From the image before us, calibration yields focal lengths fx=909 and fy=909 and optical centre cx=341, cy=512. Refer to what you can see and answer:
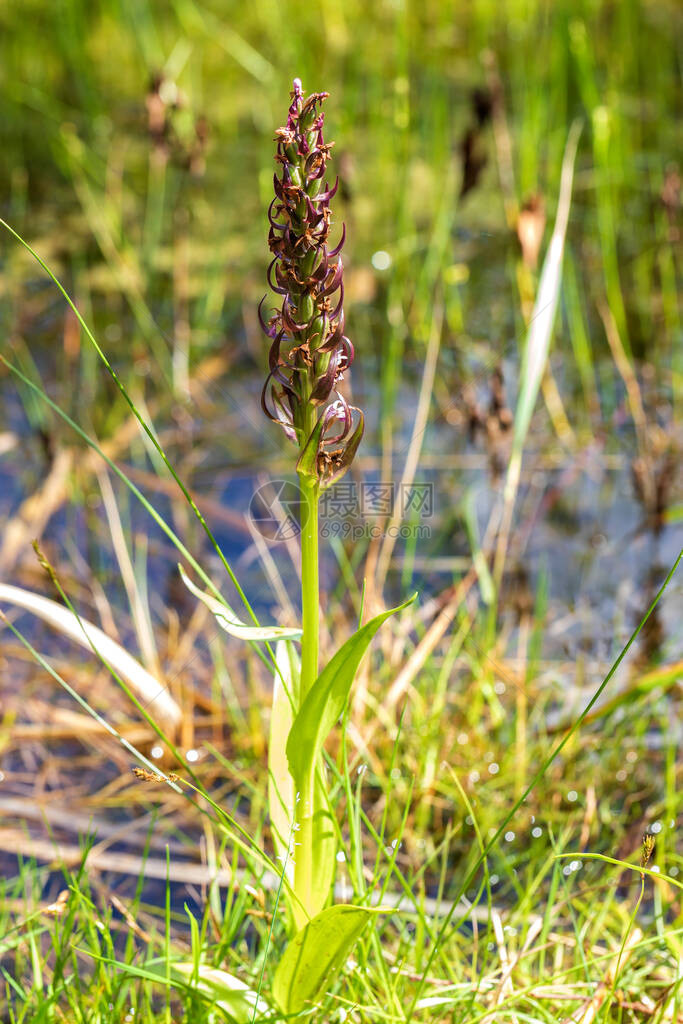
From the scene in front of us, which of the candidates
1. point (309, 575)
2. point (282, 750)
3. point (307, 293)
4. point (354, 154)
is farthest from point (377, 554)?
point (354, 154)

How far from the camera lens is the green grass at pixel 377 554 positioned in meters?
1.30

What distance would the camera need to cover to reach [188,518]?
2521mm

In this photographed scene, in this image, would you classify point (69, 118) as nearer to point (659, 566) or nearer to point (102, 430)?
point (102, 430)

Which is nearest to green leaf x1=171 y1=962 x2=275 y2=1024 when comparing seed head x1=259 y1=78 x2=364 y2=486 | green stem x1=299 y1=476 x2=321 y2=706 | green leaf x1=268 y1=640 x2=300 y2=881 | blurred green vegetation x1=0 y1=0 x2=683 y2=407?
green leaf x1=268 y1=640 x2=300 y2=881

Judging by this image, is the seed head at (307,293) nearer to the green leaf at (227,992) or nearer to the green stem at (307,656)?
the green stem at (307,656)

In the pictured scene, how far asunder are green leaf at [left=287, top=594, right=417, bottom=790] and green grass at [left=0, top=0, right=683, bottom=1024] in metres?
0.10

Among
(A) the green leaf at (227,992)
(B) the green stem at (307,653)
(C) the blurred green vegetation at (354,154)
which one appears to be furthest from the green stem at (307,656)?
(C) the blurred green vegetation at (354,154)

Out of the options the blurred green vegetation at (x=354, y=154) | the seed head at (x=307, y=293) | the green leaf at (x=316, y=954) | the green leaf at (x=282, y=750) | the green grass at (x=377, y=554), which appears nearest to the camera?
the seed head at (x=307, y=293)

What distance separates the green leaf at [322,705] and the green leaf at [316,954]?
0.16 m

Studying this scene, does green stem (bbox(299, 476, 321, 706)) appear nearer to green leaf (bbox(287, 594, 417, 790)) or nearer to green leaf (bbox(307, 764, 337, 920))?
green leaf (bbox(287, 594, 417, 790))

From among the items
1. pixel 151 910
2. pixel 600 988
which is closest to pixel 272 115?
pixel 151 910

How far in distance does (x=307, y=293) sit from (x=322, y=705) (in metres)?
0.45

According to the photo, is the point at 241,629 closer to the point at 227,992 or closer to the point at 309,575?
the point at 309,575

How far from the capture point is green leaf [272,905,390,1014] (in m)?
1.03
